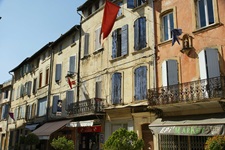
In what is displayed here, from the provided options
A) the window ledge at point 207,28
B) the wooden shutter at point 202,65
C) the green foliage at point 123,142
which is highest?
the window ledge at point 207,28

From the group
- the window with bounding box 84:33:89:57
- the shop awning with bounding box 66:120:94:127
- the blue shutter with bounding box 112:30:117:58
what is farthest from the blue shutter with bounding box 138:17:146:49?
the window with bounding box 84:33:89:57

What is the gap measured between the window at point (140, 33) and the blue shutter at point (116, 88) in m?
2.20

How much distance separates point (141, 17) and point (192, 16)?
365 centimetres

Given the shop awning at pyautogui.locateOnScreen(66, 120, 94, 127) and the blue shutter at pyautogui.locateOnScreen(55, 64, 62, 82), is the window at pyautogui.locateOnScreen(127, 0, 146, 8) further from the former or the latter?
Answer: the blue shutter at pyautogui.locateOnScreen(55, 64, 62, 82)

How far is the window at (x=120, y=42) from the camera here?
637 inches

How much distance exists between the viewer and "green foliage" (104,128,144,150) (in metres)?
11.1

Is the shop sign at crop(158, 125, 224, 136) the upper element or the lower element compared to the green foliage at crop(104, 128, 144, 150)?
upper

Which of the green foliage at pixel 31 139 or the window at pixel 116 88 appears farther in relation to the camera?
the green foliage at pixel 31 139

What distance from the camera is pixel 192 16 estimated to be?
1251 centimetres

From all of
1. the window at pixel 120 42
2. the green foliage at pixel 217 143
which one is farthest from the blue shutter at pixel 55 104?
the green foliage at pixel 217 143

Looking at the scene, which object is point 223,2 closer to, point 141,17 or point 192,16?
point 192,16

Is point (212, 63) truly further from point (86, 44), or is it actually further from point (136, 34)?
point (86, 44)

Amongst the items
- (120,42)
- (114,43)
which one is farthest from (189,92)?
(114,43)

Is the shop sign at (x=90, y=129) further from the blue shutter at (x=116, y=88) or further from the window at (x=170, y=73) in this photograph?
the window at (x=170, y=73)
